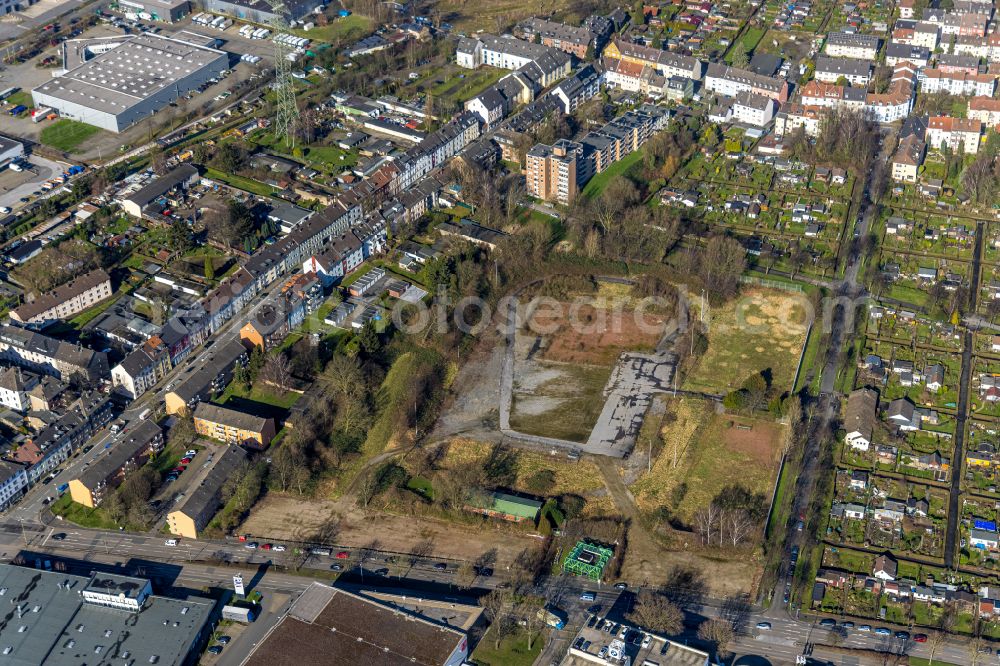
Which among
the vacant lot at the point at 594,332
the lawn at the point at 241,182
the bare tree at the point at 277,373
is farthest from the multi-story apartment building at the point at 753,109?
the bare tree at the point at 277,373

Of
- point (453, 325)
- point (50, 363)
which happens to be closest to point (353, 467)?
point (453, 325)

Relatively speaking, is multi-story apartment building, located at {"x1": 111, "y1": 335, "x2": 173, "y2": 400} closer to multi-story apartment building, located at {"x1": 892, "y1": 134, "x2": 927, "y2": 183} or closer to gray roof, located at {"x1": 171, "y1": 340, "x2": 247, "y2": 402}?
gray roof, located at {"x1": 171, "y1": 340, "x2": 247, "y2": 402}

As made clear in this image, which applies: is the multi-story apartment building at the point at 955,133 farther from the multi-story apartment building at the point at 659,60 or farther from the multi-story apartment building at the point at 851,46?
the multi-story apartment building at the point at 659,60

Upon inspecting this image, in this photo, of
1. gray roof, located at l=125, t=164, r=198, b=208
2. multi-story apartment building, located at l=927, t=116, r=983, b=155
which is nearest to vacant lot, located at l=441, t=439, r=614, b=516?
gray roof, located at l=125, t=164, r=198, b=208

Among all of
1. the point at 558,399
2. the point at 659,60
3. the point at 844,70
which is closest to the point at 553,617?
the point at 558,399

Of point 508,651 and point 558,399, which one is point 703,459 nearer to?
point 558,399

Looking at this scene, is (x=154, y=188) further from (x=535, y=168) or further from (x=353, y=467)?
(x=353, y=467)
